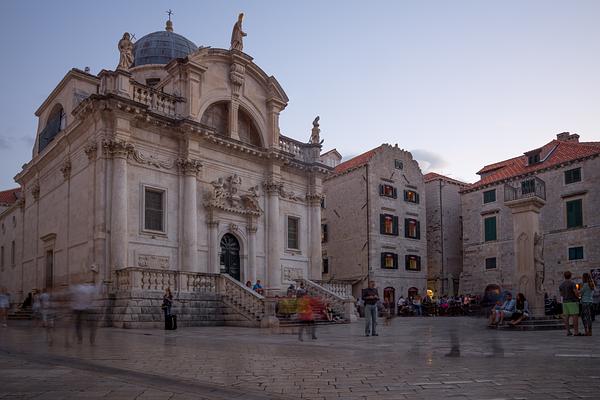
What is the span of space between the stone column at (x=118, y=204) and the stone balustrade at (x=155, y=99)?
275 centimetres

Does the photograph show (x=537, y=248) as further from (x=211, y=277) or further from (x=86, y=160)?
(x=86, y=160)

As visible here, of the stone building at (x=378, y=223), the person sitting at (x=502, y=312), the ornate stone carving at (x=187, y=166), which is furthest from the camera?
the stone building at (x=378, y=223)

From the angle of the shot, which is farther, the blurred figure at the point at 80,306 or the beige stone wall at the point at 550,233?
the beige stone wall at the point at 550,233

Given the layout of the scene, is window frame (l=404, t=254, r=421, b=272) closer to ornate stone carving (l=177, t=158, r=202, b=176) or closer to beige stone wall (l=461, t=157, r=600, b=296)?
A: beige stone wall (l=461, t=157, r=600, b=296)

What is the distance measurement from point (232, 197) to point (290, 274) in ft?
19.2

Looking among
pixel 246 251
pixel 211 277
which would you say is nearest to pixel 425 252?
pixel 246 251

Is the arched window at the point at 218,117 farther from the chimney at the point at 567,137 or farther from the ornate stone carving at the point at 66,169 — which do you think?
the chimney at the point at 567,137

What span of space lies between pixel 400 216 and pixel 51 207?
27.1 metres

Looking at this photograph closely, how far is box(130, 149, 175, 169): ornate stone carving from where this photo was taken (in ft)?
83.9

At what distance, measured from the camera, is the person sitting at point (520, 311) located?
1842 centimetres

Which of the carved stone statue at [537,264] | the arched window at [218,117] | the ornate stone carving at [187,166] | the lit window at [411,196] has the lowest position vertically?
the carved stone statue at [537,264]

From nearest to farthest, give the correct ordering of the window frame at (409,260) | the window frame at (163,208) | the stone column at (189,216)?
1. the window frame at (163,208)
2. the stone column at (189,216)
3. the window frame at (409,260)

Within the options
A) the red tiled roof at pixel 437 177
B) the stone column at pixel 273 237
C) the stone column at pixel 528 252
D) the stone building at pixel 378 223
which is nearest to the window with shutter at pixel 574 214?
the stone building at pixel 378 223

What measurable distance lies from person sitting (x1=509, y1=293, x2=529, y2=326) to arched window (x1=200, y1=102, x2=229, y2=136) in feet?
56.0
